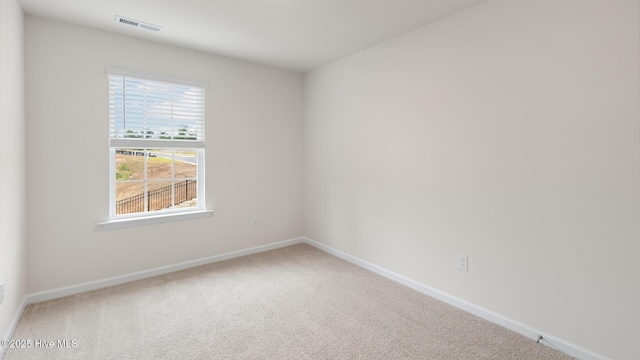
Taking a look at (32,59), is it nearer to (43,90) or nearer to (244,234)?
(43,90)

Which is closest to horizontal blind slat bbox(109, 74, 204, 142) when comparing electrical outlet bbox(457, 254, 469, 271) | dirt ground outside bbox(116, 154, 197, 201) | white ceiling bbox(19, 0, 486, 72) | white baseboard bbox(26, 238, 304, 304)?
dirt ground outside bbox(116, 154, 197, 201)

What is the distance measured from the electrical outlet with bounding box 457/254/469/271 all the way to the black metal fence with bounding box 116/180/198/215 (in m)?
2.79

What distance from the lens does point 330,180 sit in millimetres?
3949

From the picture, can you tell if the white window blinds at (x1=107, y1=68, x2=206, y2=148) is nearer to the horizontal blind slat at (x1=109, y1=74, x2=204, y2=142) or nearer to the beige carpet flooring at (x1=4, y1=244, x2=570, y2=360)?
the horizontal blind slat at (x1=109, y1=74, x2=204, y2=142)

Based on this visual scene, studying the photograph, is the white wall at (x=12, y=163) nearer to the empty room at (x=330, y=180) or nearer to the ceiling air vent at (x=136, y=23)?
the empty room at (x=330, y=180)

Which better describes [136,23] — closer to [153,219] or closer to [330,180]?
[153,219]

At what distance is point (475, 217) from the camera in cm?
247

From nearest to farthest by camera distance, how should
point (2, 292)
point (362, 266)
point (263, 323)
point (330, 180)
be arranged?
point (2, 292)
point (263, 323)
point (362, 266)
point (330, 180)

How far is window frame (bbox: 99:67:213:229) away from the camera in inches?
118

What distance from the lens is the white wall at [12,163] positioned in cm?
198

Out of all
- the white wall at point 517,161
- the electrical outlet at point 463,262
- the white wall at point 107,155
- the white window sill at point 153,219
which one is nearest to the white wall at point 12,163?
the white wall at point 107,155

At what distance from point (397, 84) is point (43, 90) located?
3084 millimetres

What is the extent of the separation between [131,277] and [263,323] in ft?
5.31

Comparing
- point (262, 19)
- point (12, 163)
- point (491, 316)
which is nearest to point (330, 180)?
point (262, 19)
